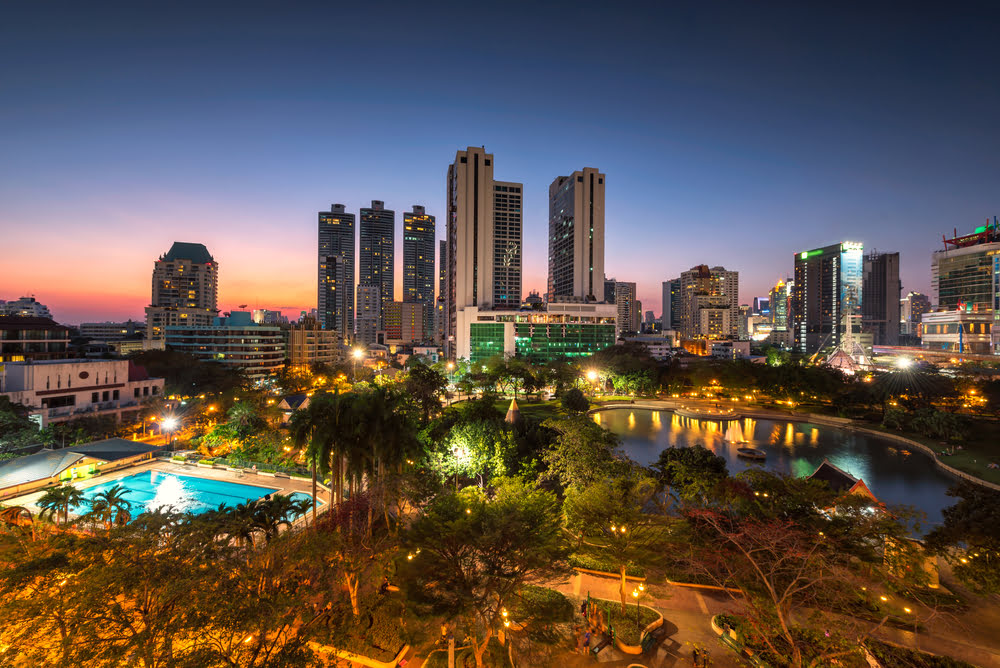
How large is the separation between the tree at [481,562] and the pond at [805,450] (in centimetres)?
1708

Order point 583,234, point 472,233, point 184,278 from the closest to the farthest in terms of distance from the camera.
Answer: point 472,233, point 583,234, point 184,278

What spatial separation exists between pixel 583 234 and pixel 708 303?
96.0 metres

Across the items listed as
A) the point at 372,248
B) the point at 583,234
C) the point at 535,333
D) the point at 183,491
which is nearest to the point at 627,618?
the point at 183,491

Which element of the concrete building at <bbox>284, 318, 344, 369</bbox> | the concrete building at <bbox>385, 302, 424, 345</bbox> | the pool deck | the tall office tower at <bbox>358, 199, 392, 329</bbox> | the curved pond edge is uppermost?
the tall office tower at <bbox>358, 199, 392, 329</bbox>

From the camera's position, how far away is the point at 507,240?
92562 millimetres

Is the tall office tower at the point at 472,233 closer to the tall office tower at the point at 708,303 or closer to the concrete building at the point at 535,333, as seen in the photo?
the concrete building at the point at 535,333

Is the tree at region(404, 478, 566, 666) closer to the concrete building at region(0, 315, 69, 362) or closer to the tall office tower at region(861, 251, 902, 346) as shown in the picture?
the concrete building at region(0, 315, 69, 362)

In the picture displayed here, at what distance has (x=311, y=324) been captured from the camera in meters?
81.0

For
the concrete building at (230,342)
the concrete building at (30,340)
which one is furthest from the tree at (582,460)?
the concrete building at (30,340)

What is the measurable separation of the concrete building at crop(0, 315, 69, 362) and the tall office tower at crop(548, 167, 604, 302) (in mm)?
80446

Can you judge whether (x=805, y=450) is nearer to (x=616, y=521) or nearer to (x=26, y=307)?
(x=616, y=521)

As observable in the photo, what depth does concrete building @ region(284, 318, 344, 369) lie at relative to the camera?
77312 millimetres

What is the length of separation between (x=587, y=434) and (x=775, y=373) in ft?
135

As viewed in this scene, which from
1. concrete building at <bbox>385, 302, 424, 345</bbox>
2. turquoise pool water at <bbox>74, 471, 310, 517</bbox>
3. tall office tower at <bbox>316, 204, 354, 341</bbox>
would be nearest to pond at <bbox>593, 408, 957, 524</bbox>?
turquoise pool water at <bbox>74, 471, 310, 517</bbox>
